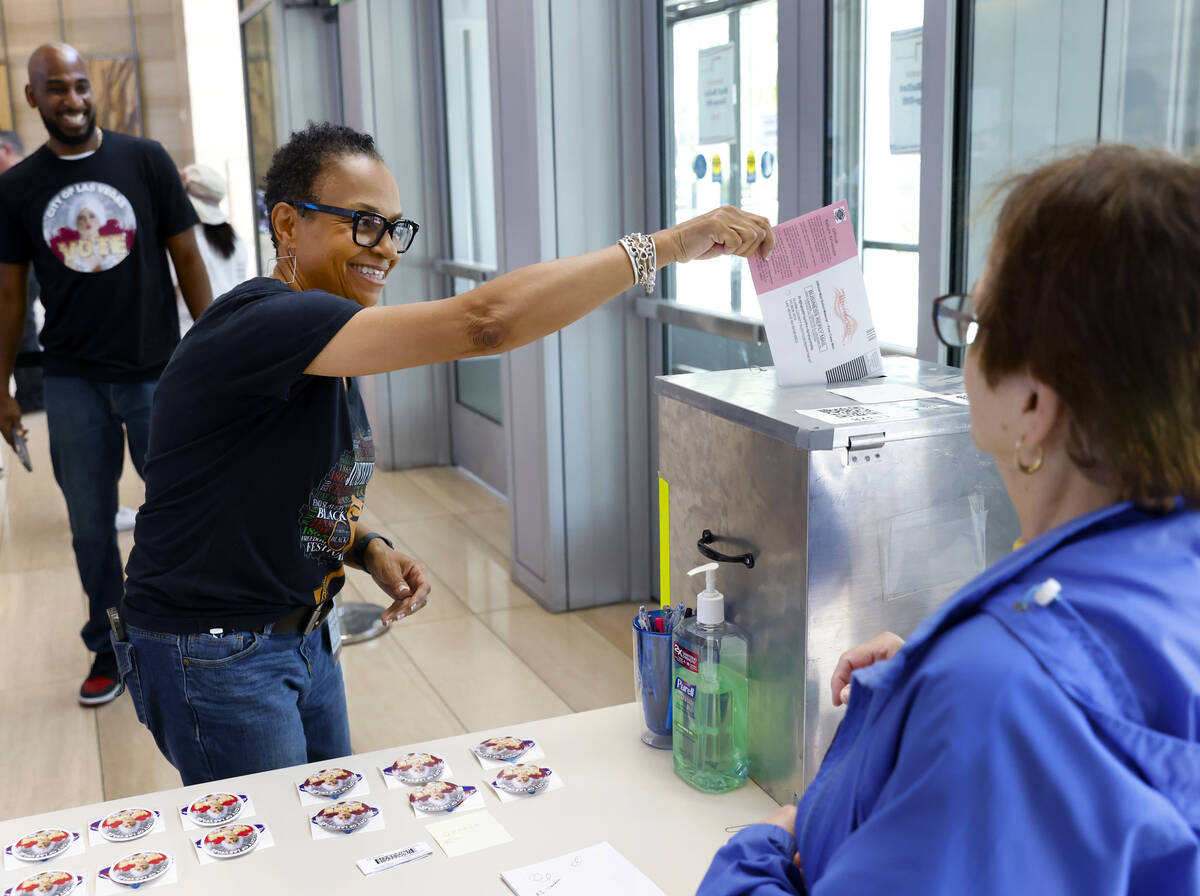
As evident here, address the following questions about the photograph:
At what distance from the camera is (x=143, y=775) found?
2.86 metres

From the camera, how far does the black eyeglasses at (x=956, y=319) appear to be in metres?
0.88

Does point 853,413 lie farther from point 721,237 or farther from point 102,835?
point 102,835

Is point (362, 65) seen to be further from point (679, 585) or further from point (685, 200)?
point (679, 585)

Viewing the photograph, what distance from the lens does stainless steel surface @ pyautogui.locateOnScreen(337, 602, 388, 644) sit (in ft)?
12.1

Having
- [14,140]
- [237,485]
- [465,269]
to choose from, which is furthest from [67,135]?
[14,140]

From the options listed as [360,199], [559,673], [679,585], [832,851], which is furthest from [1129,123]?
[559,673]

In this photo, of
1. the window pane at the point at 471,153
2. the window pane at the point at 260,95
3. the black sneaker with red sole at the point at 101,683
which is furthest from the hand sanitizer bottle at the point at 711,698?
the window pane at the point at 260,95

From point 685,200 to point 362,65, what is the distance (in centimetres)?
251

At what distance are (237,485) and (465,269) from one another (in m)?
3.77

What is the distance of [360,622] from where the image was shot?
3.82 meters

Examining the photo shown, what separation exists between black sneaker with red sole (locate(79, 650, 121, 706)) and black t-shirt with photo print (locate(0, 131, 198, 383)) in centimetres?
86

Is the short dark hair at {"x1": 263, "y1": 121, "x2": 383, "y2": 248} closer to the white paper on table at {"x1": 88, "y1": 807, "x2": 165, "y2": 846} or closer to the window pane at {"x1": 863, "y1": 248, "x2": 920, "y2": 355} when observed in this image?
the white paper on table at {"x1": 88, "y1": 807, "x2": 165, "y2": 846}

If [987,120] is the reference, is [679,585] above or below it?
below

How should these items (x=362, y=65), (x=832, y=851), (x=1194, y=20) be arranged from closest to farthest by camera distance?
(x=832, y=851) < (x=1194, y=20) < (x=362, y=65)
